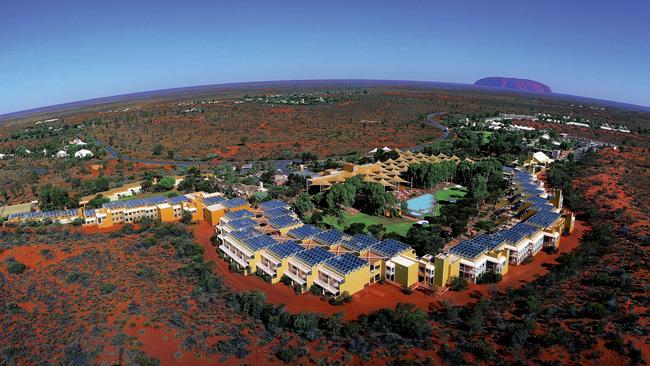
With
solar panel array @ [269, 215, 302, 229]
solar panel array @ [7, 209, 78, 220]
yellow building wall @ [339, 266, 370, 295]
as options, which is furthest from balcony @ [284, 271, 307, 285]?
solar panel array @ [7, 209, 78, 220]

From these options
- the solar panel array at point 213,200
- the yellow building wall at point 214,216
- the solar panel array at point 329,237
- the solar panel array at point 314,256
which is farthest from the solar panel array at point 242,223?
the solar panel array at point 213,200

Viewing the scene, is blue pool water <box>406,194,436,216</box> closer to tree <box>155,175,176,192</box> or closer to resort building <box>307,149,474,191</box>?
resort building <box>307,149,474,191</box>

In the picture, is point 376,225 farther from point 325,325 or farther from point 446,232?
point 325,325

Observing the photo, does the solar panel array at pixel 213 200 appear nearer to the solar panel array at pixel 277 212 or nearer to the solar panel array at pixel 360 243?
the solar panel array at pixel 277 212

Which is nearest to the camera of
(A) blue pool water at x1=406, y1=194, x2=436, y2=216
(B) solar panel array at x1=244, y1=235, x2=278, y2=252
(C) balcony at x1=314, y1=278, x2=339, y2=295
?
(C) balcony at x1=314, y1=278, x2=339, y2=295

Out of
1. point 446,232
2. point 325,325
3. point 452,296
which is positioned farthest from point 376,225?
point 325,325

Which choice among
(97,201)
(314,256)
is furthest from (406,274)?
(97,201)

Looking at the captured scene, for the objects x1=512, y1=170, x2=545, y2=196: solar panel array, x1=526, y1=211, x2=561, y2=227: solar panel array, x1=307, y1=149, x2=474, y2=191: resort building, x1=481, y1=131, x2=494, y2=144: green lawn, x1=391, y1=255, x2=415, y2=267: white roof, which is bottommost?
x1=391, y1=255, x2=415, y2=267: white roof
